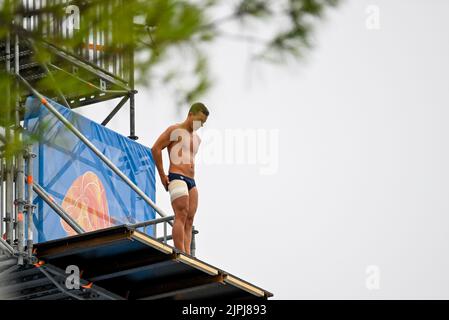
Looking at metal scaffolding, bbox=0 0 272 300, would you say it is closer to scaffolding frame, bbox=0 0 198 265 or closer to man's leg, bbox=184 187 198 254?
scaffolding frame, bbox=0 0 198 265

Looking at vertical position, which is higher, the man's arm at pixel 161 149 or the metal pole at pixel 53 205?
the man's arm at pixel 161 149

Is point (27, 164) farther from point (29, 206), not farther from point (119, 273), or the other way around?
point (119, 273)

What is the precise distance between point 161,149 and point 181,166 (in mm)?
383

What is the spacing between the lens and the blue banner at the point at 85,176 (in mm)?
19797

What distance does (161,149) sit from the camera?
19.4 meters

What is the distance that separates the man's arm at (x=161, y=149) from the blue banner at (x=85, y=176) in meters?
1.19

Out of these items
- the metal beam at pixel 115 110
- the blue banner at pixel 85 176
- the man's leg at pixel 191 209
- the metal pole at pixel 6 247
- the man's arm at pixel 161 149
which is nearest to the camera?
the metal pole at pixel 6 247

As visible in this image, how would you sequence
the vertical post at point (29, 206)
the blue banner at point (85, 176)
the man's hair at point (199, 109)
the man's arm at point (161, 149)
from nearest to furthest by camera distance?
the vertical post at point (29, 206)
the man's hair at point (199, 109)
the man's arm at point (161, 149)
the blue banner at point (85, 176)

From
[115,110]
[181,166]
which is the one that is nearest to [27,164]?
[181,166]

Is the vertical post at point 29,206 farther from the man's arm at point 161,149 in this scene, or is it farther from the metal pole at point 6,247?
the man's arm at point 161,149

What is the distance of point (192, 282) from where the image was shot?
20.8m

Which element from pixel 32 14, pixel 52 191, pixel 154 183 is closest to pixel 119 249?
pixel 52 191

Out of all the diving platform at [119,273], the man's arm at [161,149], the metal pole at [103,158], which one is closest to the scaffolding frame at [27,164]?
the metal pole at [103,158]

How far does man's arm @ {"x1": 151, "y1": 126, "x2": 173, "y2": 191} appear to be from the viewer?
1934 centimetres
